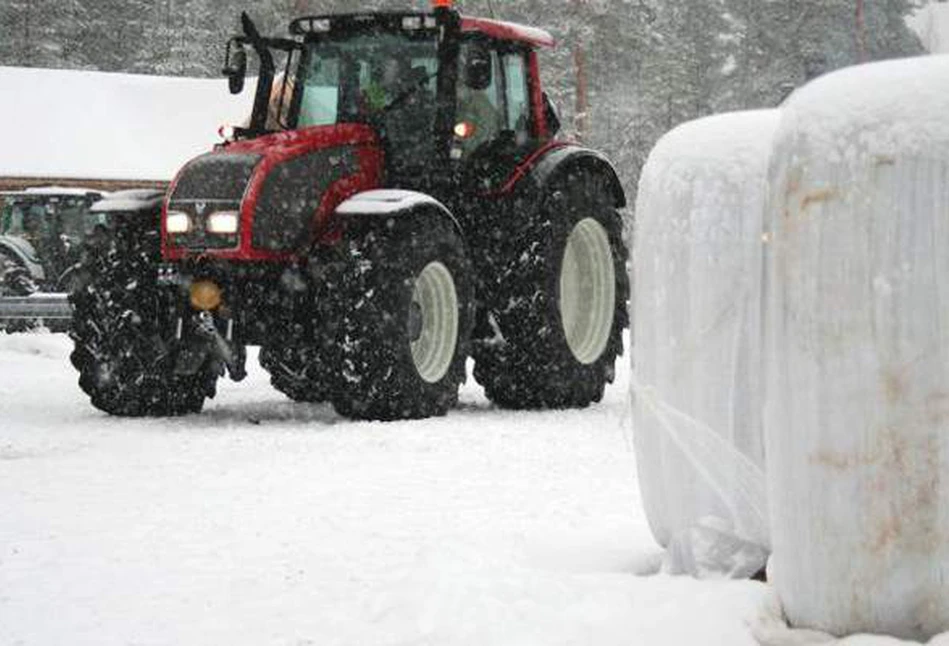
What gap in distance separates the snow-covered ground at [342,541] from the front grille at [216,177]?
4.57 feet

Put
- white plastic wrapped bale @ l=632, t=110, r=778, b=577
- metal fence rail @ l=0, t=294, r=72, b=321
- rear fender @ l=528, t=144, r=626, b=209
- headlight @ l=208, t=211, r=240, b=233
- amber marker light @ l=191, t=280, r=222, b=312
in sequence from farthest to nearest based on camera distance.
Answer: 1. metal fence rail @ l=0, t=294, r=72, b=321
2. rear fender @ l=528, t=144, r=626, b=209
3. amber marker light @ l=191, t=280, r=222, b=312
4. headlight @ l=208, t=211, r=240, b=233
5. white plastic wrapped bale @ l=632, t=110, r=778, b=577

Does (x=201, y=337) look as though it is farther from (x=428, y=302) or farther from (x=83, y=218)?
(x=83, y=218)

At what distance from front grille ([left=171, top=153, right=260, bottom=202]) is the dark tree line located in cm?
3081

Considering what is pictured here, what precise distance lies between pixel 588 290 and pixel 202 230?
10.8 ft

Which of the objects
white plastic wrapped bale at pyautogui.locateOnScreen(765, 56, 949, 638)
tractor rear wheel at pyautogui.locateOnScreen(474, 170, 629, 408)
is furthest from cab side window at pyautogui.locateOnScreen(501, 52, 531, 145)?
white plastic wrapped bale at pyautogui.locateOnScreen(765, 56, 949, 638)

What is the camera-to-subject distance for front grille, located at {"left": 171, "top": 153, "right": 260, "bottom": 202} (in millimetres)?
9445

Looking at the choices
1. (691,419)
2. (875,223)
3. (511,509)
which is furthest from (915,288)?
(511,509)

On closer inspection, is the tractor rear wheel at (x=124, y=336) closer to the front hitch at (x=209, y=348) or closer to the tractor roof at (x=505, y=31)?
the front hitch at (x=209, y=348)

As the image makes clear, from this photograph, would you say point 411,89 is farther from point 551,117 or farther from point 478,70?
point 551,117

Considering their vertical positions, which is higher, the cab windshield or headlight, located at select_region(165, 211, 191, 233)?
the cab windshield

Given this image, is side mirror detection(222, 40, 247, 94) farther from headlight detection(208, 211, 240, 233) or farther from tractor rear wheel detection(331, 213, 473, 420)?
tractor rear wheel detection(331, 213, 473, 420)

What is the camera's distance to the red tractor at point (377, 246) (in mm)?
9422

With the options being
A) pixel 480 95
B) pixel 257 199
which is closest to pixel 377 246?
pixel 257 199

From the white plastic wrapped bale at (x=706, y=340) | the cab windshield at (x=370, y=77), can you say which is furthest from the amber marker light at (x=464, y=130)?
the white plastic wrapped bale at (x=706, y=340)
